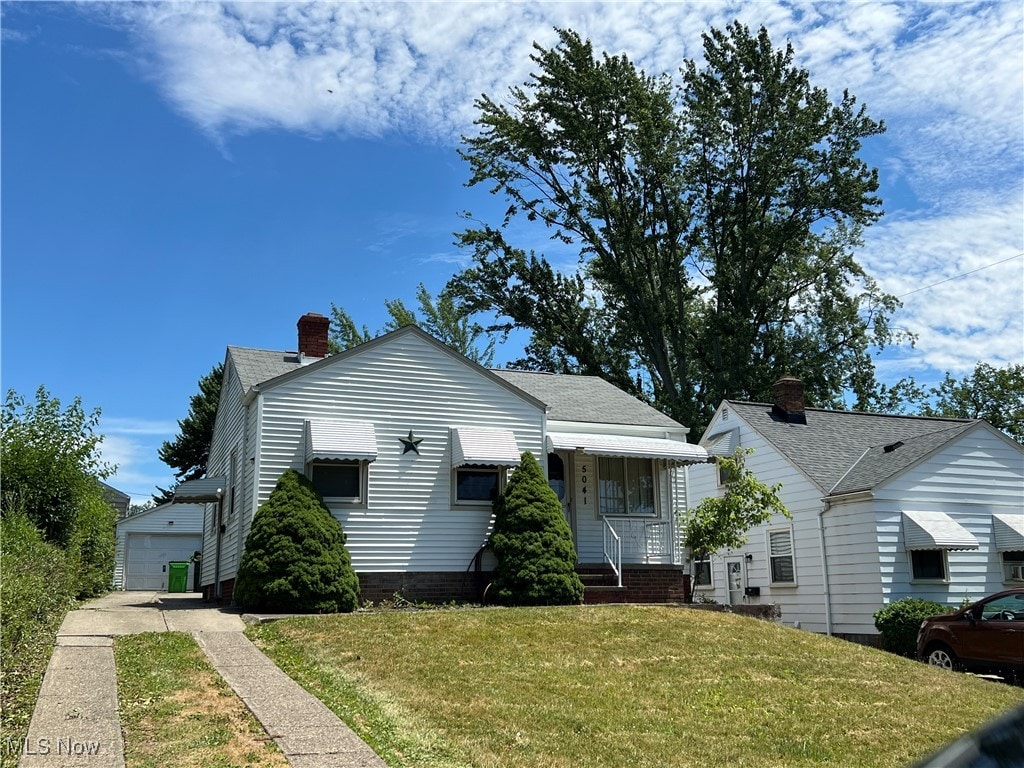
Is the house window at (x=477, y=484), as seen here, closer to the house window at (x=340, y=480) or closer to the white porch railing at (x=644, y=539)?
the house window at (x=340, y=480)

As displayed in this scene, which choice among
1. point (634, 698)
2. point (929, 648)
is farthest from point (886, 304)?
point (634, 698)

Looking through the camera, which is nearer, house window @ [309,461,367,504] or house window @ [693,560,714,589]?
house window @ [309,461,367,504]

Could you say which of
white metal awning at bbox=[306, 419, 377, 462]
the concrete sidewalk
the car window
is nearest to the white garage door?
white metal awning at bbox=[306, 419, 377, 462]

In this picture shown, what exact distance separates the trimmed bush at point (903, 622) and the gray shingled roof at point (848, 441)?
273 cm

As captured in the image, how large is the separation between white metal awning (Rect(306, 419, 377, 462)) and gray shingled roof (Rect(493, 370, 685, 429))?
3.76 metres

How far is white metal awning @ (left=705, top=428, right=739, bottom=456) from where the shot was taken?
80.4 feet

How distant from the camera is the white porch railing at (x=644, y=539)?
19297mm

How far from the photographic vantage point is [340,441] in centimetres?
1642

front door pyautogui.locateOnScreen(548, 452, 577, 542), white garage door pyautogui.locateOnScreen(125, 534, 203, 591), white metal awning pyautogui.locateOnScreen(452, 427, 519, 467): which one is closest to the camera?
white metal awning pyautogui.locateOnScreen(452, 427, 519, 467)

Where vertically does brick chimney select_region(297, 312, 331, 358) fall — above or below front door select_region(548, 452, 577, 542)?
above

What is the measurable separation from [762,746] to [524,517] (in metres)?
8.95

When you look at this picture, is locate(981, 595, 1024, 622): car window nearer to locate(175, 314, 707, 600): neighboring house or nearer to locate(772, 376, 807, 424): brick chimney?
locate(175, 314, 707, 600): neighboring house

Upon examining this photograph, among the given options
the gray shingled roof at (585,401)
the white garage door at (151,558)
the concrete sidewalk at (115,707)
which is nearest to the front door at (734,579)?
the gray shingled roof at (585,401)

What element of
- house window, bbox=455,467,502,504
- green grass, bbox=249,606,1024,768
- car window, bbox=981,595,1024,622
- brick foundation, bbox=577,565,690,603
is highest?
house window, bbox=455,467,502,504
